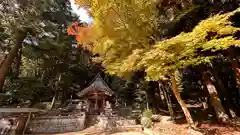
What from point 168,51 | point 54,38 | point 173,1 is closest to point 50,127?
point 54,38

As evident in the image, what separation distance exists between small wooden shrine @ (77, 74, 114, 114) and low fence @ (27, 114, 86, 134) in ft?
13.8

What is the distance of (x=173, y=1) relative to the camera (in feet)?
37.7

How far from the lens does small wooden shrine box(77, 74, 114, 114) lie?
2072cm

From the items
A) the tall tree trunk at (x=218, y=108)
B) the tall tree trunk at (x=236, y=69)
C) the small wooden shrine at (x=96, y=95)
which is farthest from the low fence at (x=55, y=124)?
the tall tree trunk at (x=236, y=69)

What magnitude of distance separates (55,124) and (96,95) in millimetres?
6681

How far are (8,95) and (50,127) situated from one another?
9016 millimetres

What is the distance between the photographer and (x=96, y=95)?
21.1 m

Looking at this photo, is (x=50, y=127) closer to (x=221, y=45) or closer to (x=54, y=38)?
(x=54, y=38)

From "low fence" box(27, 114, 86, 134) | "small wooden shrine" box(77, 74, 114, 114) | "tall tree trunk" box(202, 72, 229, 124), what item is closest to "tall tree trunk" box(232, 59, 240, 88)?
"tall tree trunk" box(202, 72, 229, 124)

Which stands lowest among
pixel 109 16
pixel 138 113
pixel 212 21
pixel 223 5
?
pixel 138 113

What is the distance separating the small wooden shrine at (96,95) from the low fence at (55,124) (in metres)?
4.19

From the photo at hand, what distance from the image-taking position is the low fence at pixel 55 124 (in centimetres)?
1436

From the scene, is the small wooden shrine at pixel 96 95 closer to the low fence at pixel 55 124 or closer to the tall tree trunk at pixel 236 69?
the low fence at pixel 55 124

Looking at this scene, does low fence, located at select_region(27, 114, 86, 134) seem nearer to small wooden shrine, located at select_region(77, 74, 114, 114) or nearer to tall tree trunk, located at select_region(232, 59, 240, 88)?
small wooden shrine, located at select_region(77, 74, 114, 114)
